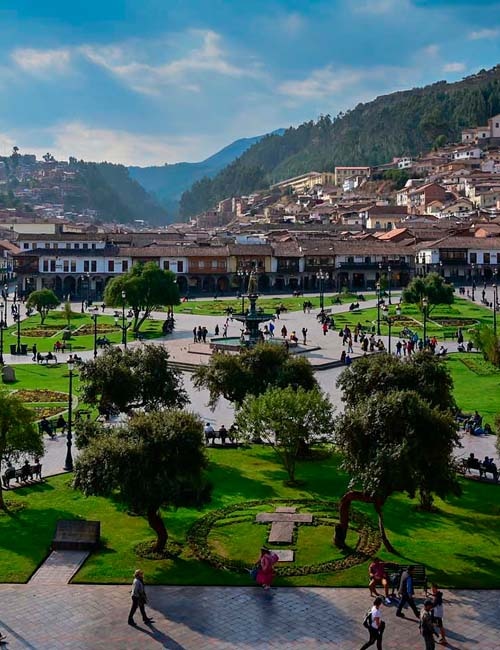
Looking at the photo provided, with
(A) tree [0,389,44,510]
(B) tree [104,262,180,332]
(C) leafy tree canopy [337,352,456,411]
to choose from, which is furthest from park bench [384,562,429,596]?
(B) tree [104,262,180,332]

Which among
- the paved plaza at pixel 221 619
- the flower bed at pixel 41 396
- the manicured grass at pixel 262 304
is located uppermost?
the manicured grass at pixel 262 304

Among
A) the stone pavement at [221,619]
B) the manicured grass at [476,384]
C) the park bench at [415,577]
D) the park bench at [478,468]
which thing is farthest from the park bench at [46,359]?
the park bench at [415,577]

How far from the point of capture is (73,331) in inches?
2144

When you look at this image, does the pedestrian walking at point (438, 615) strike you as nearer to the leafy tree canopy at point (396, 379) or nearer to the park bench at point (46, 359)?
the leafy tree canopy at point (396, 379)

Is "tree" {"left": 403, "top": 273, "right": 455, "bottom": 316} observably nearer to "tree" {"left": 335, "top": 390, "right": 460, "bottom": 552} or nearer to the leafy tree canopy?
the leafy tree canopy

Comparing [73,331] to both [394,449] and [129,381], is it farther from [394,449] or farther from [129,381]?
[394,449]

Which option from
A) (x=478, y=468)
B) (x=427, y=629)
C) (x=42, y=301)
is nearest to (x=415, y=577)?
(x=427, y=629)

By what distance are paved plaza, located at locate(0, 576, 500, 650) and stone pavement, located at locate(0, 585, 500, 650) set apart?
16 millimetres

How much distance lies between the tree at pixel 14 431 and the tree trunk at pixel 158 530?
14.7ft

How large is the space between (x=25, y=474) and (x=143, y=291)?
107 feet

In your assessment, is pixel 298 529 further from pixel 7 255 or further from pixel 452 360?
pixel 7 255

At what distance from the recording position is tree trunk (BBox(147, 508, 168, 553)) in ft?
55.6

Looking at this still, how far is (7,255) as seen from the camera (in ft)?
341

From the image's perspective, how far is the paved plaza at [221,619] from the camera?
13.4 m
